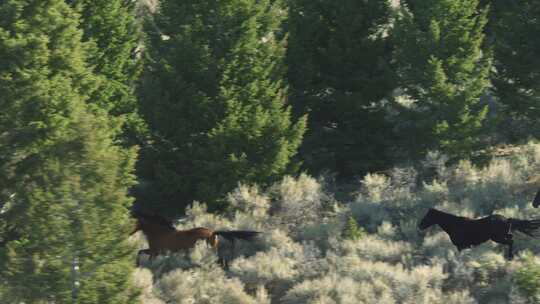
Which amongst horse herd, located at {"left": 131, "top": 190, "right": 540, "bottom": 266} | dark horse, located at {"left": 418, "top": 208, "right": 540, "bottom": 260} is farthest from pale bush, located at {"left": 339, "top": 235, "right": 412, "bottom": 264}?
dark horse, located at {"left": 418, "top": 208, "right": 540, "bottom": 260}

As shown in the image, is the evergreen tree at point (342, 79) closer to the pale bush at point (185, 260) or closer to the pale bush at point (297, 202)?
the pale bush at point (297, 202)

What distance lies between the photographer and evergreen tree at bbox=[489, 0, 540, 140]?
2509cm

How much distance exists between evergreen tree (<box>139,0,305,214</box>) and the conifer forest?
0.05 m

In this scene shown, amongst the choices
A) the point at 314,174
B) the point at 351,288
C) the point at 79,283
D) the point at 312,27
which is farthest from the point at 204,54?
the point at 79,283

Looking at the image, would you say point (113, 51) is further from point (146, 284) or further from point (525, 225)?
point (525, 225)

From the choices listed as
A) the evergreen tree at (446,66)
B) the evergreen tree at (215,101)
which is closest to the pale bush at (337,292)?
the evergreen tree at (215,101)

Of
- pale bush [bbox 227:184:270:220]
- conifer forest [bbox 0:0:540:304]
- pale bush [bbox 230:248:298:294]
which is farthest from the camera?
pale bush [bbox 227:184:270:220]

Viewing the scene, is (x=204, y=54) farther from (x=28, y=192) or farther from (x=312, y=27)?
(x=28, y=192)

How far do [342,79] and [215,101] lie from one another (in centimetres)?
542

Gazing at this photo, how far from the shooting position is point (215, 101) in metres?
22.2

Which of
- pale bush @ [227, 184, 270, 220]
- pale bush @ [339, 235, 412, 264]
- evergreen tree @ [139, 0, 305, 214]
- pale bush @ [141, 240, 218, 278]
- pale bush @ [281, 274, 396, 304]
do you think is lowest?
pale bush @ [281, 274, 396, 304]

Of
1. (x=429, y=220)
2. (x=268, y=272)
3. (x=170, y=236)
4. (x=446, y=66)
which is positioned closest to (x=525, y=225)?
(x=429, y=220)

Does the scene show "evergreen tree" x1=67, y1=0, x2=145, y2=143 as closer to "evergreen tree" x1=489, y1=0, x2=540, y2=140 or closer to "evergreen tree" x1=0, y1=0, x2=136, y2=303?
"evergreen tree" x1=0, y1=0, x2=136, y2=303

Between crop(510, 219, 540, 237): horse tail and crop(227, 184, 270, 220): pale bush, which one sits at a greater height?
crop(227, 184, 270, 220): pale bush
